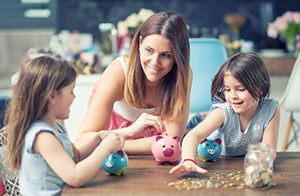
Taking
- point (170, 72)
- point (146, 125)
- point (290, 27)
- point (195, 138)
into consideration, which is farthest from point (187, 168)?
point (290, 27)

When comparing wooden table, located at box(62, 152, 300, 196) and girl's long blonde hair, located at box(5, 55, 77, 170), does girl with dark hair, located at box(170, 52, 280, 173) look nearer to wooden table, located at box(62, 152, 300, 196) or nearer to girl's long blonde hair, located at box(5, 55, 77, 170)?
wooden table, located at box(62, 152, 300, 196)

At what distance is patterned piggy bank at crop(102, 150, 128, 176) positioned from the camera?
5.66ft

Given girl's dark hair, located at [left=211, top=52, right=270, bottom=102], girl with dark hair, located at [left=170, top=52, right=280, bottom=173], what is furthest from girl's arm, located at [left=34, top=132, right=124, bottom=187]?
girl's dark hair, located at [left=211, top=52, right=270, bottom=102]

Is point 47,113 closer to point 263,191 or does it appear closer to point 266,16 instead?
point 263,191

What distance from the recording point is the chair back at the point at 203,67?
10.7 ft

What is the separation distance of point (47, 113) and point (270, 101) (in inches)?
31.2

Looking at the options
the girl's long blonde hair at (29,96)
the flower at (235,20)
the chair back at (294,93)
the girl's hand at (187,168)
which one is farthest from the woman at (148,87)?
the flower at (235,20)

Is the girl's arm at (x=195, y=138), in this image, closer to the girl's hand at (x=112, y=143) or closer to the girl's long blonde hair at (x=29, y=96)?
the girl's hand at (x=112, y=143)

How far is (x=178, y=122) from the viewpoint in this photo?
7.57ft

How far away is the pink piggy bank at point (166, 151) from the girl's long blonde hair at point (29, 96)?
0.38m

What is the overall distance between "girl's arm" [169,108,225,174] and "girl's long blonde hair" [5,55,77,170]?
16.6 inches

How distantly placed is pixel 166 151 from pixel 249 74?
0.39m

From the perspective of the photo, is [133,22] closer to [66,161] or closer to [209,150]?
[209,150]

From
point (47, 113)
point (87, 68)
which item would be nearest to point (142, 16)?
point (87, 68)
